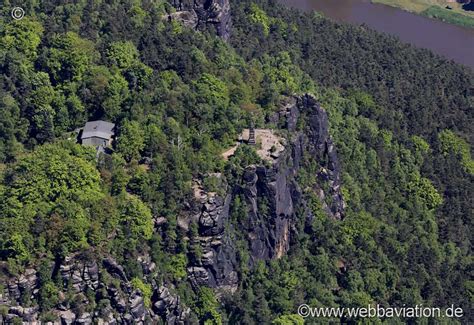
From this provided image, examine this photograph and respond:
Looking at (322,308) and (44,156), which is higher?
(44,156)

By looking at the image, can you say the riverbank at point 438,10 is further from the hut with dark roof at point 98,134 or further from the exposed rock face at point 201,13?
the hut with dark roof at point 98,134

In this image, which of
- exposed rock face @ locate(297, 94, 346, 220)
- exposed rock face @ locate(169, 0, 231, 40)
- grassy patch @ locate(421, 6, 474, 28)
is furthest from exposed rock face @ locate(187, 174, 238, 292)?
grassy patch @ locate(421, 6, 474, 28)

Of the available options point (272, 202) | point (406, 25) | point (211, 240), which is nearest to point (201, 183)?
point (211, 240)

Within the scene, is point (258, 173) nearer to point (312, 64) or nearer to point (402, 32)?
point (312, 64)

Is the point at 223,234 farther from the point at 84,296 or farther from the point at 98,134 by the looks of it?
the point at 84,296

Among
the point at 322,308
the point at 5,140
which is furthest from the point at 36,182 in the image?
the point at 322,308

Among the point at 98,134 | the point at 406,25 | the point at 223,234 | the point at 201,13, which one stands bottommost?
the point at 223,234
